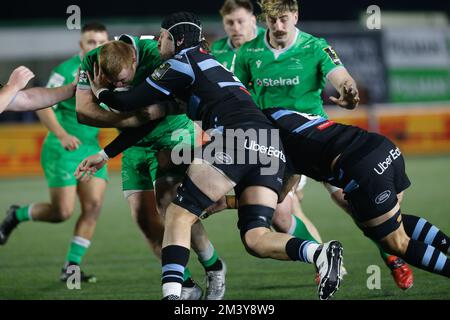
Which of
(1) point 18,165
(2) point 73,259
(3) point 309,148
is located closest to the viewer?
(3) point 309,148

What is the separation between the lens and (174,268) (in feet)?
17.7

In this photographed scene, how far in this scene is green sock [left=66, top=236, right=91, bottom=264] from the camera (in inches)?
302

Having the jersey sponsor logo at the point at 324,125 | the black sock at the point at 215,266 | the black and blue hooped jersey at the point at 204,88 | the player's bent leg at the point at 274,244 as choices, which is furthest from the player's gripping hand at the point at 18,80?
the jersey sponsor logo at the point at 324,125

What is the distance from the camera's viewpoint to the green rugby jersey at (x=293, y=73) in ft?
22.0

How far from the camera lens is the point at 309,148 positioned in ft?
19.1

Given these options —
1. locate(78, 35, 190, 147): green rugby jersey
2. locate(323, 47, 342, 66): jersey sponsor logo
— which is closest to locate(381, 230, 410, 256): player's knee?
locate(323, 47, 342, 66): jersey sponsor logo

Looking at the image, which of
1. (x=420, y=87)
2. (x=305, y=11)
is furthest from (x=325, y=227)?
(x=305, y=11)

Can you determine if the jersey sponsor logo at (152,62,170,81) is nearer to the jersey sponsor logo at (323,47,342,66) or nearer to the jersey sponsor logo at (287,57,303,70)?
the jersey sponsor logo at (287,57,303,70)

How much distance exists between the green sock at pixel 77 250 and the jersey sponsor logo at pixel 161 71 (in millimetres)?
2639

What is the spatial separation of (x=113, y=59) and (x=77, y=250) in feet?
8.19

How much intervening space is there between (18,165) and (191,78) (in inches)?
499

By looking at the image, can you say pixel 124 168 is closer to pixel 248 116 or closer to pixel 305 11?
pixel 248 116

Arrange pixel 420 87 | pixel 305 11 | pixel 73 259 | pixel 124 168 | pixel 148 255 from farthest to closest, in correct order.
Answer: pixel 305 11 → pixel 420 87 → pixel 148 255 → pixel 73 259 → pixel 124 168

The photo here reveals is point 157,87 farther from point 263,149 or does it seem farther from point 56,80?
point 56,80
